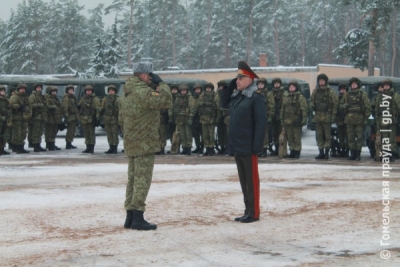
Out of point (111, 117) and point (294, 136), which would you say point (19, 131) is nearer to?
point (111, 117)

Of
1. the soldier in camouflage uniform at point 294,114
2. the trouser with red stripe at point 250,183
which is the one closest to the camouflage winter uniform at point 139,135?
the trouser with red stripe at point 250,183

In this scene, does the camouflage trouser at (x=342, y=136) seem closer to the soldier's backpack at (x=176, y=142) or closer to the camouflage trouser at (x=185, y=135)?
the camouflage trouser at (x=185, y=135)

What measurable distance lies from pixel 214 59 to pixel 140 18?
11.5 m

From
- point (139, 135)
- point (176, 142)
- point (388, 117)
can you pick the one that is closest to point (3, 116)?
point (176, 142)

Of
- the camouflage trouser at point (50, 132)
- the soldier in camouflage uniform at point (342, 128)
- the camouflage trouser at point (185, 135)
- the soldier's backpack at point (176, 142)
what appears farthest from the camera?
the camouflage trouser at point (50, 132)

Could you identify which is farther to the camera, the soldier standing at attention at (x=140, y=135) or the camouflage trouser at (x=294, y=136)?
the camouflage trouser at (x=294, y=136)

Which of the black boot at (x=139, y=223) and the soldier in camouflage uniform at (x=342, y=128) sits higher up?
the soldier in camouflage uniform at (x=342, y=128)

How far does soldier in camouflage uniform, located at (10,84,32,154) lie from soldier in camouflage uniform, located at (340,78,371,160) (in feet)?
28.8

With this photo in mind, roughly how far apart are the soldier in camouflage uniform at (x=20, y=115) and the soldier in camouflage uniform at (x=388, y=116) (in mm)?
9603

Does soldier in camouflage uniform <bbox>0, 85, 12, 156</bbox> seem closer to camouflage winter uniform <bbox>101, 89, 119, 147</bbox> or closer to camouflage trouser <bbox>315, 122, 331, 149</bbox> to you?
camouflage winter uniform <bbox>101, 89, 119, 147</bbox>

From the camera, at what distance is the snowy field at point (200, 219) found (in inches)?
310

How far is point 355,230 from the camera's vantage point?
909 cm

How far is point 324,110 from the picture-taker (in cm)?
1852

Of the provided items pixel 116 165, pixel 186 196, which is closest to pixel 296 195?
pixel 186 196
